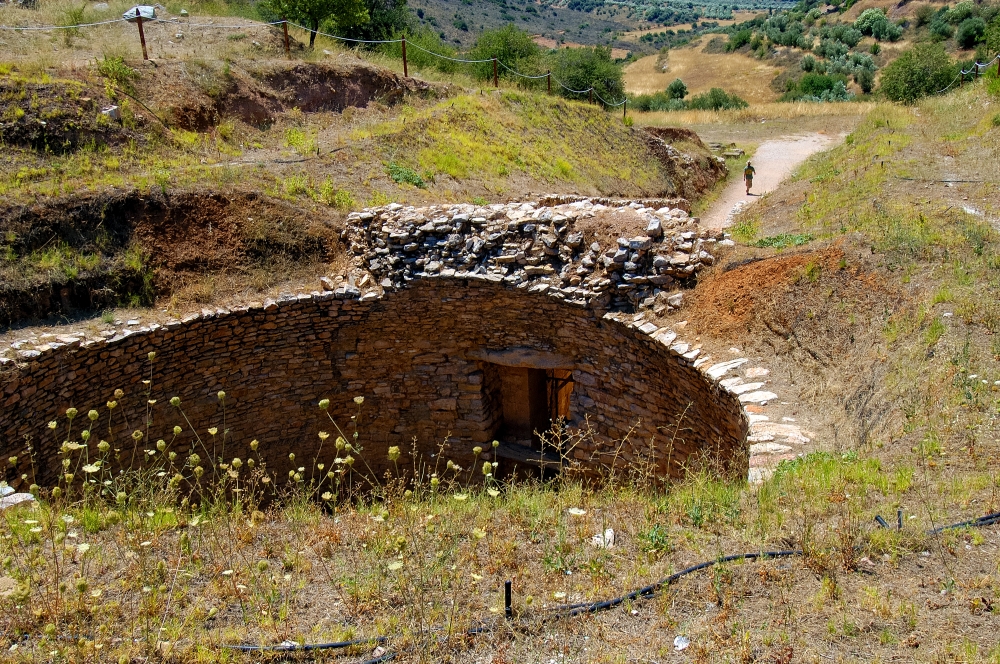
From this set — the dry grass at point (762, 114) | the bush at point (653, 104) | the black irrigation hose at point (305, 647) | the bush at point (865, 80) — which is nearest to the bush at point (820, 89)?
the bush at point (865, 80)

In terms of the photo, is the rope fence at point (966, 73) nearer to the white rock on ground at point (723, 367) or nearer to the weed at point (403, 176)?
the weed at point (403, 176)

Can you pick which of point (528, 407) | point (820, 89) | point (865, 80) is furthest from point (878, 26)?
point (528, 407)

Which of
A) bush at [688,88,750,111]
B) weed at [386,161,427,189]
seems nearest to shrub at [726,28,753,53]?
bush at [688,88,750,111]

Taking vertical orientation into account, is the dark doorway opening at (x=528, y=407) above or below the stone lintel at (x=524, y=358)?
below

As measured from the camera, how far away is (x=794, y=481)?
5.01m

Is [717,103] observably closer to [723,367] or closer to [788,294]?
[788,294]

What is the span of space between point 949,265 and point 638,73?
61.0 metres

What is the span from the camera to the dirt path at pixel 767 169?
18.1 m

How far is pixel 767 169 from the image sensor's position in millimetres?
22781

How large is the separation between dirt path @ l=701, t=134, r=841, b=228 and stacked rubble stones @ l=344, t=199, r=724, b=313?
7.73 m

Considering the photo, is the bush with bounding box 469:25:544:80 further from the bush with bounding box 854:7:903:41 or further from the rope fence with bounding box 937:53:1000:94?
the bush with bounding box 854:7:903:41

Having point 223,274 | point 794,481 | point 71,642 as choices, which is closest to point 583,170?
point 223,274

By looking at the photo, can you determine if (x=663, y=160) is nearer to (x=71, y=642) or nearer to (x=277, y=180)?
(x=277, y=180)

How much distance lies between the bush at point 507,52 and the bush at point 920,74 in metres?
14.6
